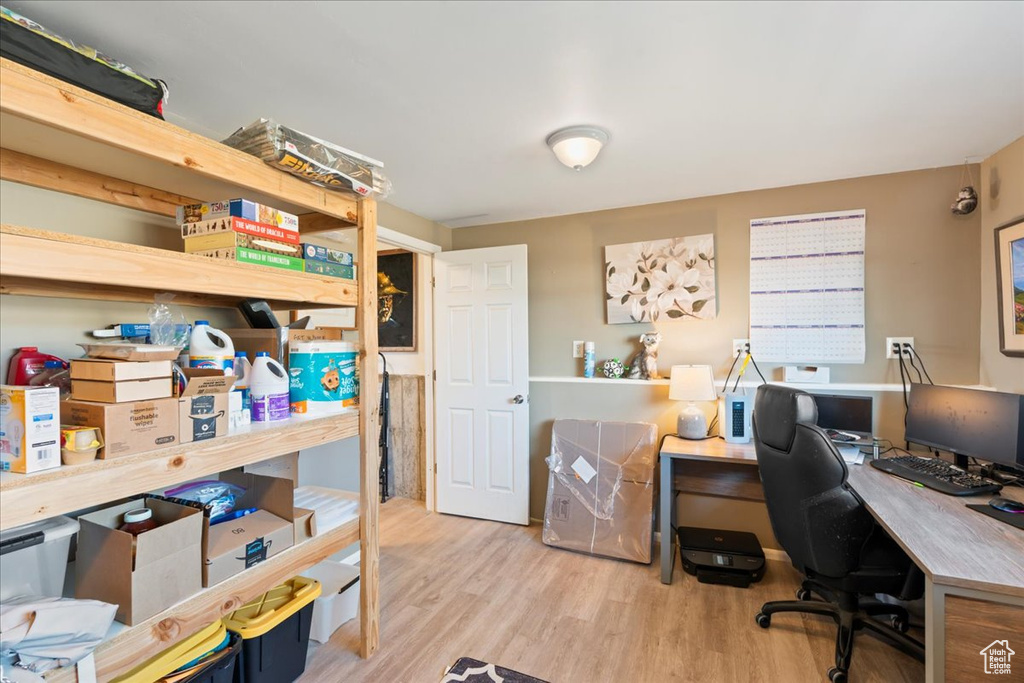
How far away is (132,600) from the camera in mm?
1107

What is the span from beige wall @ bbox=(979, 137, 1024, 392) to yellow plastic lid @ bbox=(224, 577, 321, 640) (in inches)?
126

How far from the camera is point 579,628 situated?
211 cm

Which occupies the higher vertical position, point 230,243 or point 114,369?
point 230,243

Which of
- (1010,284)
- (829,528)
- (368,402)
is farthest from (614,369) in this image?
(1010,284)

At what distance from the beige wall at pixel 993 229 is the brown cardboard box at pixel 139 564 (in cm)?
332

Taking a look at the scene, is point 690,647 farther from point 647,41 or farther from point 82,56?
point 82,56

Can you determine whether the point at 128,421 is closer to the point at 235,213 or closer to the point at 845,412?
the point at 235,213

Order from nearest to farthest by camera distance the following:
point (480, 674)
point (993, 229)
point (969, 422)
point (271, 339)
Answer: point (271, 339), point (480, 674), point (969, 422), point (993, 229)

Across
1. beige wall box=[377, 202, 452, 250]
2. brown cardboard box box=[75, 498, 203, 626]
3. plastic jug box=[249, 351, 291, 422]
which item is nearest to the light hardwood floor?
brown cardboard box box=[75, 498, 203, 626]

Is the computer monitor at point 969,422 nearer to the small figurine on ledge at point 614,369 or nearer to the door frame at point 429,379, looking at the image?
the small figurine on ledge at point 614,369

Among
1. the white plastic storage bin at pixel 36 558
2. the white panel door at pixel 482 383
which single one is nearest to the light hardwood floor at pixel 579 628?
the white panel door at pixel 482 383

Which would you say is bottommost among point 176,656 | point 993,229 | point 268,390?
point 176,656

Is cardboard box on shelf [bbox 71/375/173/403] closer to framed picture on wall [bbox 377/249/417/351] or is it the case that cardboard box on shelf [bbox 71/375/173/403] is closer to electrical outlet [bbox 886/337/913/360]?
framed picture on wall [bbox 377/249/417/351]

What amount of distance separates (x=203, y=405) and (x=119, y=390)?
7.8 inches
